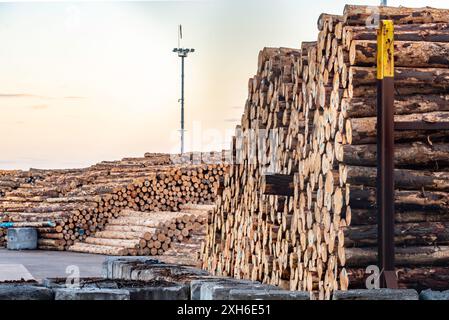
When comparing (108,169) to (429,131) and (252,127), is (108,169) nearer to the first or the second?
(252,127)

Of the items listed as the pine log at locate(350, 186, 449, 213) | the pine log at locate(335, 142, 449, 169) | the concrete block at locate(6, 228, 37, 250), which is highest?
the pine log at locate(335, 142, 449, 169)

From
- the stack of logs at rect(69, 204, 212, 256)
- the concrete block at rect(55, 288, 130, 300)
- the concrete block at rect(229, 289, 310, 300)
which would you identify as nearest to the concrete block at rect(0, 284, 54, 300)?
the concrete block at rect(55, 288, 130, 300)

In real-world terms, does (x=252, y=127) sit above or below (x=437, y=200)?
above

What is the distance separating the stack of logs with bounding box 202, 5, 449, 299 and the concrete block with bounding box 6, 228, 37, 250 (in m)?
16.4

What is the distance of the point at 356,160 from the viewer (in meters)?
10.7

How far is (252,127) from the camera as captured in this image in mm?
15859

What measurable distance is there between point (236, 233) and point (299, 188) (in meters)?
3.88

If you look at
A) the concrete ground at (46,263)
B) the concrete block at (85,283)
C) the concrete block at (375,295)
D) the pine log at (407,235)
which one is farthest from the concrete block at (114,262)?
the concrete block at (375,295)

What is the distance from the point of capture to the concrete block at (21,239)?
2823 cm

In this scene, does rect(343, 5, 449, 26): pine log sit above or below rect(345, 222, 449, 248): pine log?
above

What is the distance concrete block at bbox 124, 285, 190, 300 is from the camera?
9727 millimetres

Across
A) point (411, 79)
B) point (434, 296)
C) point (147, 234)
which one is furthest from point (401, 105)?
point (147, 234)

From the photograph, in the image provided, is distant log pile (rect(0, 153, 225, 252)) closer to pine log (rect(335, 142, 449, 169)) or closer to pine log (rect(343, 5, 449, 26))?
pine log (rect(343, 5, 449, 26))
